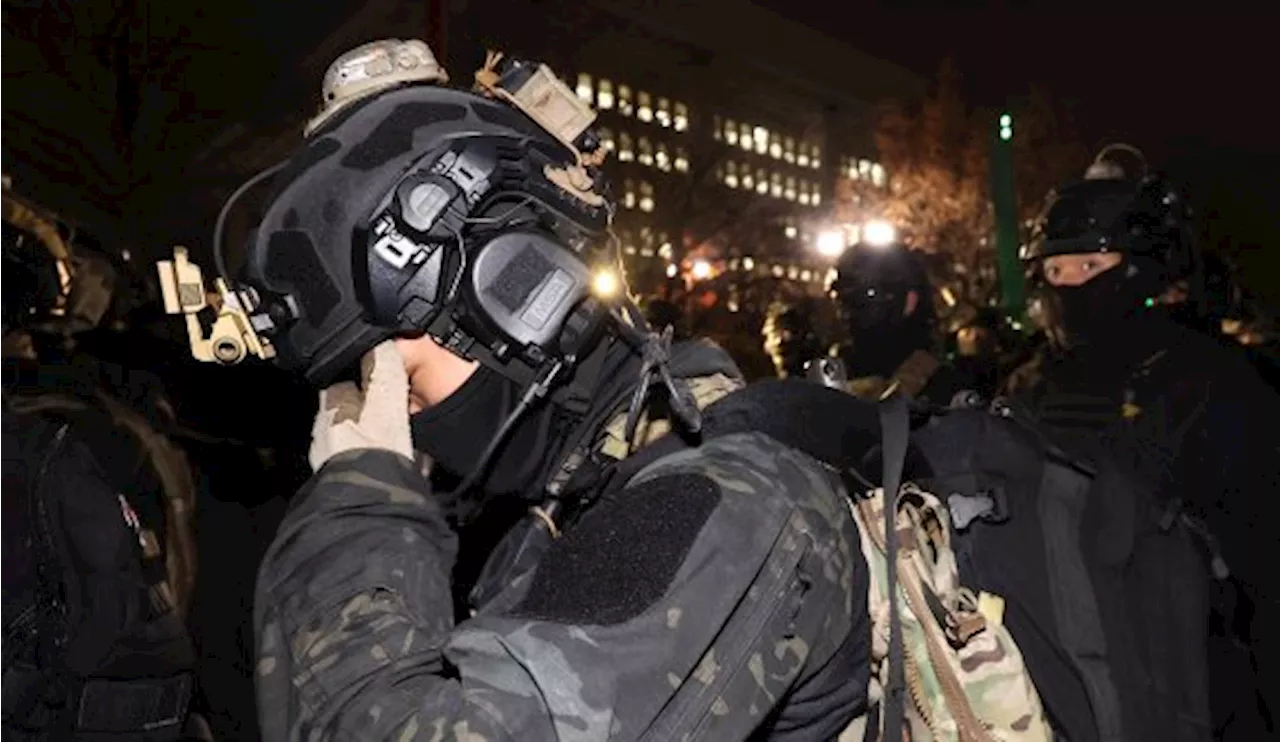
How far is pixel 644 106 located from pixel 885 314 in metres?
49.4

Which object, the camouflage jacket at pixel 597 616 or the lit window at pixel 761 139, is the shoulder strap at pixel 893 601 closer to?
the camouflage jacket at pixel 597 616

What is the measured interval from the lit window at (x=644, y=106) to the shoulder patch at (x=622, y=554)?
52886 millimetres

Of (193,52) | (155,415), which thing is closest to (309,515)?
(155,415)

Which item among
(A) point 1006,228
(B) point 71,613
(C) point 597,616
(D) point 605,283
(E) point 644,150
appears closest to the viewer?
(C) point 597,616

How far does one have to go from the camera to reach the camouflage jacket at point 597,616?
1403 mm

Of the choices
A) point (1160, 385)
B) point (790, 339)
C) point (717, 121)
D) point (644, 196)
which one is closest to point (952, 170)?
point (644, 196)

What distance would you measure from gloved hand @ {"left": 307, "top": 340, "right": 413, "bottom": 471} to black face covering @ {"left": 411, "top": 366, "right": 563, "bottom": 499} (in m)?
0.11

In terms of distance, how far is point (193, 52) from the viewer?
1709 centimetres

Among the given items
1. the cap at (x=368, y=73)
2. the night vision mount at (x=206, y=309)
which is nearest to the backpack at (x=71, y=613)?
the night vision mount at (x=206, y=309)

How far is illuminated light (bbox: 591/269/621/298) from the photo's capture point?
2.00 meters

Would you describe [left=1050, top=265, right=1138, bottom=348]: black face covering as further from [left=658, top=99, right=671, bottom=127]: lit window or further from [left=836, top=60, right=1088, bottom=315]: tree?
[left=658, top=99, right=671, bottom=127]: lit window

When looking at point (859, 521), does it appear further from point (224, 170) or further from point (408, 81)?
point (224, 170)

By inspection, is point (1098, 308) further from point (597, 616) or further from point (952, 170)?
point (952, 170)

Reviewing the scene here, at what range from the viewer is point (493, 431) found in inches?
79.8
